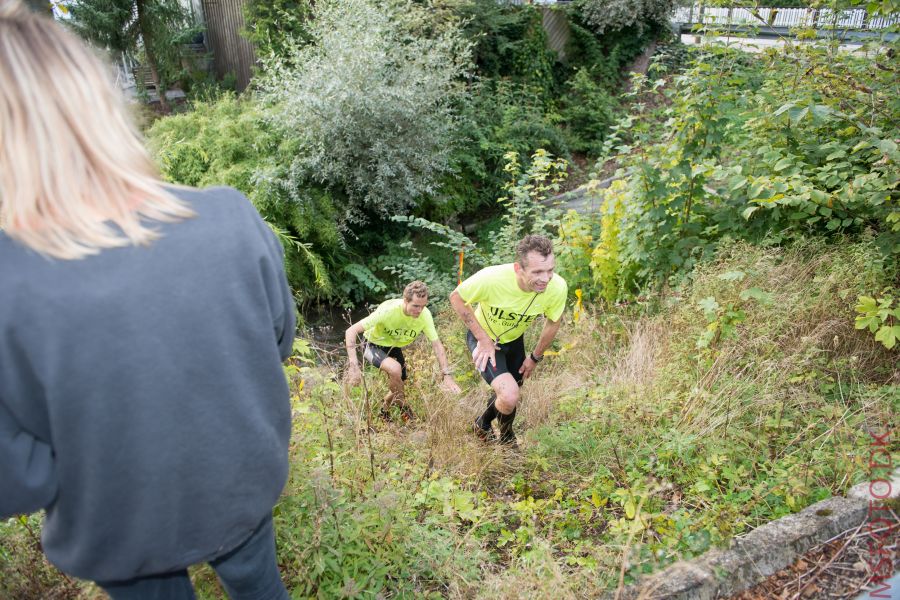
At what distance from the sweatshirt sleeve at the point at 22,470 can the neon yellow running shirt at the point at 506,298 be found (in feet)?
11.5

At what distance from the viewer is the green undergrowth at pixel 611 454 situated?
2594mm

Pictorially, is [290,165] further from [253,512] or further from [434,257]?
[253,512]

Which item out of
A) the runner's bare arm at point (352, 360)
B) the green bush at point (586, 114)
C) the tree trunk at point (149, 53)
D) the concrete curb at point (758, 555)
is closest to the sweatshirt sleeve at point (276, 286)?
the concrete curb at point (758, 555)

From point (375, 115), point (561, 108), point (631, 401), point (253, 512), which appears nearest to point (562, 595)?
point (253, 512)

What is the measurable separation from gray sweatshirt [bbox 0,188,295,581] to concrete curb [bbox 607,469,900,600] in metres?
1.79

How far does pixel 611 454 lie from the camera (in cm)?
387

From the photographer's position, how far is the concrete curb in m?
2.58

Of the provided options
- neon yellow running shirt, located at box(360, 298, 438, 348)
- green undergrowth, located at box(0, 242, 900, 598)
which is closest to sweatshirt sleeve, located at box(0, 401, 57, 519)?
green undergrowth, located at box(0, 242, 900, 598)

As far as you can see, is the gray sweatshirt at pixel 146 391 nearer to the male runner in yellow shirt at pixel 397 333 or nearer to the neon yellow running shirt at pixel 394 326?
the male runner in yellow shirt at pixel 397 333

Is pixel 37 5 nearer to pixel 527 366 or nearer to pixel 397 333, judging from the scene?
pixel 397 333

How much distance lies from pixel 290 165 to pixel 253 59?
582cm

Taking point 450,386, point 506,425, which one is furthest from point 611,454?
point 450,386

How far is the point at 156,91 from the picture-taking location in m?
13.0

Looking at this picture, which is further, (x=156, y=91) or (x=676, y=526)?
(x=156, y=91)
